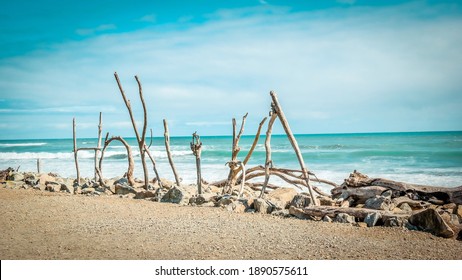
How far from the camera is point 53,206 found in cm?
685

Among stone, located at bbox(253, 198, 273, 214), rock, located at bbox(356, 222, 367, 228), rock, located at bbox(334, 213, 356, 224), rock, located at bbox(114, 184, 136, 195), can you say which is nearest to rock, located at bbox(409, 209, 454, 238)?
rock, located at bbox(356, 222, 367, 228)

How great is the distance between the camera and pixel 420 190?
793 cm

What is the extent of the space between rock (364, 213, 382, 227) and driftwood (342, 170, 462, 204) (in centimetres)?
250

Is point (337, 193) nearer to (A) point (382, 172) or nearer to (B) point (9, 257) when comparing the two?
(B) point (9, 257)

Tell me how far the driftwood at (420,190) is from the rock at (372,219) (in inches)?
98.6

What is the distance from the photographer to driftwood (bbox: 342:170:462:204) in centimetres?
766

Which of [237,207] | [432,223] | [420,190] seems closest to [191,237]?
[237,207]

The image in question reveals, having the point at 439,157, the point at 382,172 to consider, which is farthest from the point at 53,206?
the point at 439,157

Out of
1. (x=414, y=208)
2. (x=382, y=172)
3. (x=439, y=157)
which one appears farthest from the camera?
(x=439, y=157)

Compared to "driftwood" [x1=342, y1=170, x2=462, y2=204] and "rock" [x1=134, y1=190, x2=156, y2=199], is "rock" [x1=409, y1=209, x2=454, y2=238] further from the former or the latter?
"rock" [x1=134, y1=190, x2=156, y2=199]

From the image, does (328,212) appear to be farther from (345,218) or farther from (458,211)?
(458,211)

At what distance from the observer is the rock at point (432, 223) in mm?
4918

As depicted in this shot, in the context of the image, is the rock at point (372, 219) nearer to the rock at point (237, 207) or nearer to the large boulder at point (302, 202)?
the large boulder at point (302, 202)

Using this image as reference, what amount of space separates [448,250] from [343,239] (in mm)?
1167
